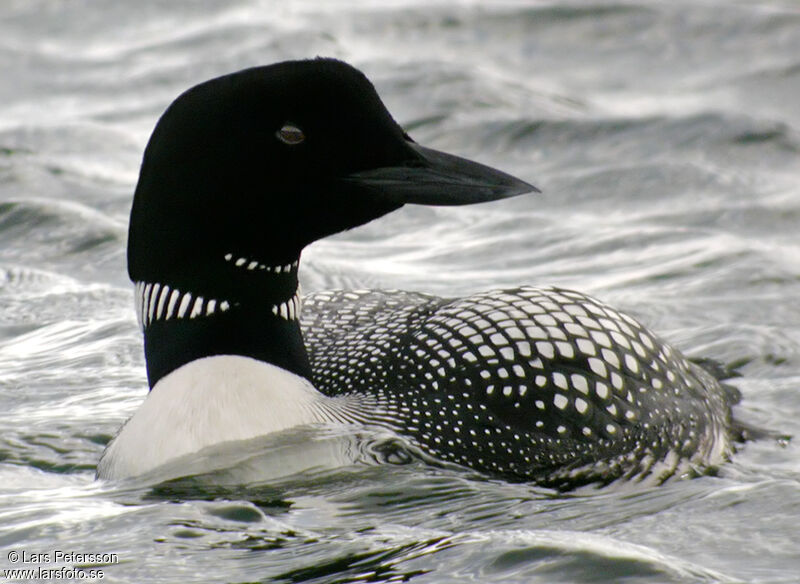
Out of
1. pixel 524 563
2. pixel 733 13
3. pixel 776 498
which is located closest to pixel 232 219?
pixel 524 563

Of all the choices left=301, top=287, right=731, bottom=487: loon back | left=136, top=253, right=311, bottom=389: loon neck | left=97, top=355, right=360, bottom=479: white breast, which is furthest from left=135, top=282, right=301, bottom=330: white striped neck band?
left=301, top=287, right=731, bottom=487: loon back

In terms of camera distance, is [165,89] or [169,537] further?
[165,89]

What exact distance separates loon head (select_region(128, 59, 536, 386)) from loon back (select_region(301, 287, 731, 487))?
396mm

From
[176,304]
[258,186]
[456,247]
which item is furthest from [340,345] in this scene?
[456,247]

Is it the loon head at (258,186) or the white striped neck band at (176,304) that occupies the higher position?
the loon head at (258,186)

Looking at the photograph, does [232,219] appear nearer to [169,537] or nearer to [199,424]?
[199,424]

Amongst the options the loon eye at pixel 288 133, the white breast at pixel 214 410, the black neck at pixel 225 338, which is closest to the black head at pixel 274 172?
the loon eye at pixel 288 133

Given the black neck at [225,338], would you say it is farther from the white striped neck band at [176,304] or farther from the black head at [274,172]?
the black head at [274,172]

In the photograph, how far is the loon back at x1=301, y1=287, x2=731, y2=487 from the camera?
4082 millimetres

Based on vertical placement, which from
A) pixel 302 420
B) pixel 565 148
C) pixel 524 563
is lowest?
pixel 524 563

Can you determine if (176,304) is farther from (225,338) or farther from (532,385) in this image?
(532,385)

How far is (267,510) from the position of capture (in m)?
3.92

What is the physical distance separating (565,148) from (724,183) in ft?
3.21

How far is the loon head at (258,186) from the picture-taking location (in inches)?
152
